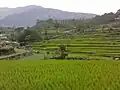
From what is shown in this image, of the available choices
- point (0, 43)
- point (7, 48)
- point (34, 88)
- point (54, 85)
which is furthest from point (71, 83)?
point (0, 43)

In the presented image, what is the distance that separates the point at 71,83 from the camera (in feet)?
37.7

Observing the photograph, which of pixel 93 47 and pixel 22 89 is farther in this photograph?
pixel 93 47

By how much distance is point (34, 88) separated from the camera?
10766 mm

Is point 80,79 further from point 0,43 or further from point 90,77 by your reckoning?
point 0,43

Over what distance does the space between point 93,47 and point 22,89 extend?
31.2 meters

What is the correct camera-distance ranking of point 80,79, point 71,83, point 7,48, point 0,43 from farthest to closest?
point 0,43
point 7,48
point 80,79
point 71,83

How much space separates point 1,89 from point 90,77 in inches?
148

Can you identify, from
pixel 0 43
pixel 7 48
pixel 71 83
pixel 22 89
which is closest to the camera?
pixel 22 89

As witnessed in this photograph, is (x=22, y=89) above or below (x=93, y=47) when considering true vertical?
above

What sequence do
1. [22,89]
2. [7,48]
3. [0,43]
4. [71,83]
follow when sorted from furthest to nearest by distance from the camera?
[0,43], [7,48], [71,83], [22,89]

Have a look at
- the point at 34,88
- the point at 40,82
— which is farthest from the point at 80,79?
the point at 34,88

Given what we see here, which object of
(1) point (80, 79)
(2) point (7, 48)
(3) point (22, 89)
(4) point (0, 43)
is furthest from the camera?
(4) point (0, 43)

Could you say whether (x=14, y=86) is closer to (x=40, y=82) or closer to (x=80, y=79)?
(x=40, y=82)

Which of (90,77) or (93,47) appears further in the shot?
(93,47)
